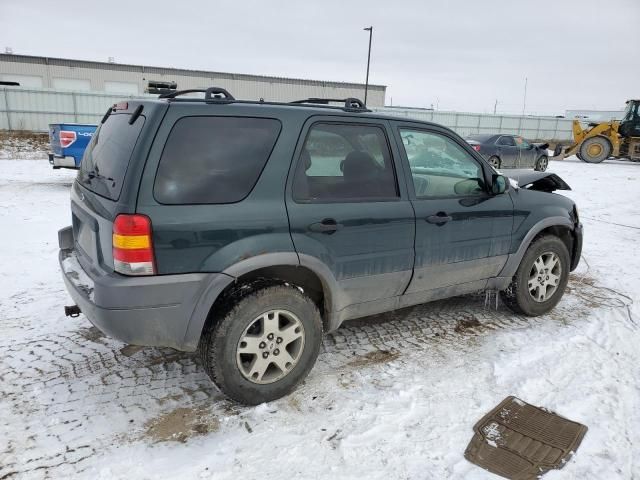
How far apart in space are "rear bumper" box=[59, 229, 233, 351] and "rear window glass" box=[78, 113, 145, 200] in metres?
0.50

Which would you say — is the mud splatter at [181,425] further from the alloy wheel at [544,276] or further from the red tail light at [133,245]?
the alloy wheel at [544,276]

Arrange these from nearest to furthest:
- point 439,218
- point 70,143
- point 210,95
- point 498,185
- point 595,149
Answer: point 210,95 → point 439,218 → point 498,185 → point 70,143 → point 595,149

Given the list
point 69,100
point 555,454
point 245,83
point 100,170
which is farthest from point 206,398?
point 245,83

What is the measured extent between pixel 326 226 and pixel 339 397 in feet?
3.64

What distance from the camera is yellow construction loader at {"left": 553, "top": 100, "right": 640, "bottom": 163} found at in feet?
68.1

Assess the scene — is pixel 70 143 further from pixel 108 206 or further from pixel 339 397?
pixel 339 397

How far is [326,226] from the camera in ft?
9.72

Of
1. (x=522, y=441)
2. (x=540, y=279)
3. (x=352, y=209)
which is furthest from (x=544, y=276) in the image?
(x=352, y=209)

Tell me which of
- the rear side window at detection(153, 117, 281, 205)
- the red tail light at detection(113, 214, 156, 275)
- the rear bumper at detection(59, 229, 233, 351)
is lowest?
the rear bumper at detection(59, 229, 233, 351)

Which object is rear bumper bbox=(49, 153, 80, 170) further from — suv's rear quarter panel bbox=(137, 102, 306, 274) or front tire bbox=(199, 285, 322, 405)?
front tire bbox=(199, 285, 322, 405)

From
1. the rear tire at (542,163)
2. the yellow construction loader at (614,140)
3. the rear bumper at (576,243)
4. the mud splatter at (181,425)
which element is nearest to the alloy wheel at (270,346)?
the mud splatter at (181,425)

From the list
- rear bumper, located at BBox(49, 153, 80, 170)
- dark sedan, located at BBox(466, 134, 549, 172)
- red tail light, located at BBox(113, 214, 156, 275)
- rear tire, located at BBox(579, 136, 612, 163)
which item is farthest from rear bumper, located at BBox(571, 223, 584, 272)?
rear tire, located at BBox(579, 136, 612, 163)

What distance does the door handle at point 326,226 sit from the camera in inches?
115

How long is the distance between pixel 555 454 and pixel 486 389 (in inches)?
25.4
